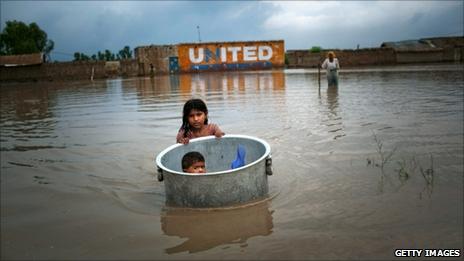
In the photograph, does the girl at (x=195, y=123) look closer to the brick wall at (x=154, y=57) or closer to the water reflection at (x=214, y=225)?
the water reflection at (x=214, y=225)

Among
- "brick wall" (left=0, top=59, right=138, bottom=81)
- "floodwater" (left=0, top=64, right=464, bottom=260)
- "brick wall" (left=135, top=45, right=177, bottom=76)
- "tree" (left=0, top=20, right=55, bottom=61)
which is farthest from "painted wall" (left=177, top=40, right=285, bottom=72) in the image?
"floodwater" (left=0, top=64, right=464, bottom=260)

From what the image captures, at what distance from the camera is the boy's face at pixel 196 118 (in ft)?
12.8

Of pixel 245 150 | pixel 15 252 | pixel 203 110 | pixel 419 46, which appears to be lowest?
pixel 15 252

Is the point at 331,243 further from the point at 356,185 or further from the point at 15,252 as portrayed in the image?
the point at 15,252

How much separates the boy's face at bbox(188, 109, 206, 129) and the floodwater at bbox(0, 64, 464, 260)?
0.77 metres

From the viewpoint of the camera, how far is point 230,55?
3856 cm

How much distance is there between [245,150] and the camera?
4.12 metres

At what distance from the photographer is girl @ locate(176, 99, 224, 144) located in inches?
151

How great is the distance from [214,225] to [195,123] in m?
1.23

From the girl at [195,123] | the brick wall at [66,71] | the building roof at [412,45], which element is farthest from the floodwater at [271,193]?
the building roof at [412,45]

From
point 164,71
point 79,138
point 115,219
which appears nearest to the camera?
point 115,219

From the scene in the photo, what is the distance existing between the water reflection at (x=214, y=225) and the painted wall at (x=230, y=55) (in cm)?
3473

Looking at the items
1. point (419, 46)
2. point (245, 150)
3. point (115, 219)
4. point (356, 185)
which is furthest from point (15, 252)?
point (419, 46)

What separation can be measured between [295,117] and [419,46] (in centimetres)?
3592
